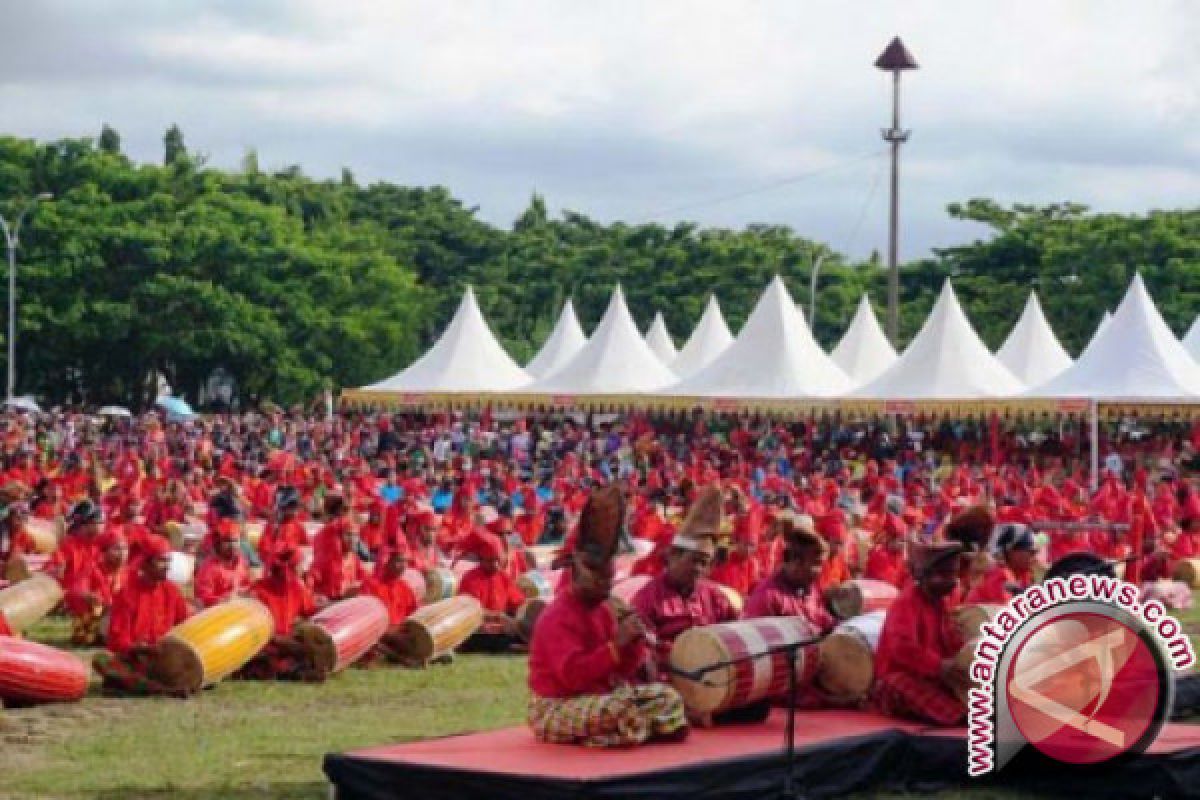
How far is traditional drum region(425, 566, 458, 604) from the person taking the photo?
16547mm

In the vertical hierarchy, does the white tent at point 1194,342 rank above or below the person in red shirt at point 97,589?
above

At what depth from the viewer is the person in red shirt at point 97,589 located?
15.9 m

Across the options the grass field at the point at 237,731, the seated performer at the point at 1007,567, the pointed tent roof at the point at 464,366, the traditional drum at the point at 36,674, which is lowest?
the grass field at the point at 237,731

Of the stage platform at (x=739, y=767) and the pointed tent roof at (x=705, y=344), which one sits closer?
the stage platform at (x=739, y=767)

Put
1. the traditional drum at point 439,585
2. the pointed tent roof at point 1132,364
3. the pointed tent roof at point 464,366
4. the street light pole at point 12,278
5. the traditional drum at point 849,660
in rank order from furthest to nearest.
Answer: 1. the street light pole at point 12,278
2. the pointed tent roof at point 464,366
3. the pointed tent roof at point 1132,364
4. the traditional drum at point 439,585
5. the traditional drum at point 849,660

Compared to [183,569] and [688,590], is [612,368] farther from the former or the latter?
[688,590]

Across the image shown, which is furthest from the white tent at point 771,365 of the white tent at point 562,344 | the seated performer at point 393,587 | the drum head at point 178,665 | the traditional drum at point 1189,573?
the drum head at point 178,665

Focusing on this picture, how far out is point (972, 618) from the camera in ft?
34.7

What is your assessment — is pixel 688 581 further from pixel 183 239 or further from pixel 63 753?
pixel 183 239

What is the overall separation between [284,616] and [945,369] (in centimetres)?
2053

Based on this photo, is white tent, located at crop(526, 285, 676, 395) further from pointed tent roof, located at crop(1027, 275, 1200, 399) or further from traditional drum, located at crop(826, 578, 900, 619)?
traditional drum, located at crop(826, 578, 900, 619)

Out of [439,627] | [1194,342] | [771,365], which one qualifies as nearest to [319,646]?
[439,627]

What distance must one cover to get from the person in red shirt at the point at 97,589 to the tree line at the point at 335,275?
33.7 meters

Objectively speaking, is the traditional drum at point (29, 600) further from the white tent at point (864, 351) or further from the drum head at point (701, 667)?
the white tent at point (864, 351)
